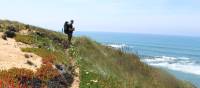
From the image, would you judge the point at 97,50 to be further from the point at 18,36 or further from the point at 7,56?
the point at 7,56

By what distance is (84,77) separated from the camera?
3023 cm

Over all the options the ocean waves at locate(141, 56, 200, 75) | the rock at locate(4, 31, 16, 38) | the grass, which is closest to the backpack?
the grass

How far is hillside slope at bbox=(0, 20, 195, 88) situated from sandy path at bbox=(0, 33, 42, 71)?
1.77ft

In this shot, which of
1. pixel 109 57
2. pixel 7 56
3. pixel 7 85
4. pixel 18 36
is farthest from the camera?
pixel 109 57

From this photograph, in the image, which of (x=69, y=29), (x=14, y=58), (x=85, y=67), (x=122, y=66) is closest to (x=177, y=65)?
(x=122, y=66)

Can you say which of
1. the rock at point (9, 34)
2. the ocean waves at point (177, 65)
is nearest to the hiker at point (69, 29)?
the rock at point (9, 34)

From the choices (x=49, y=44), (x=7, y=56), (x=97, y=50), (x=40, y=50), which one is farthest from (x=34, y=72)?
(x=97, y=50)

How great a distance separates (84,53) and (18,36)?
6.18 metres

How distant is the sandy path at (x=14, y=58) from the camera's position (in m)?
26.9

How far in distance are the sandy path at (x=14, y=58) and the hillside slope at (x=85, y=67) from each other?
539 millimetres

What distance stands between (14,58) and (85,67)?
6507 mm

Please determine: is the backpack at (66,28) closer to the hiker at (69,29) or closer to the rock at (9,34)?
Result: the hiker at (69,29)

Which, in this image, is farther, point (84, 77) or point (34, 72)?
point (84, 77)

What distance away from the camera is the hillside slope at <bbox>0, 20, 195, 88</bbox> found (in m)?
26.1
